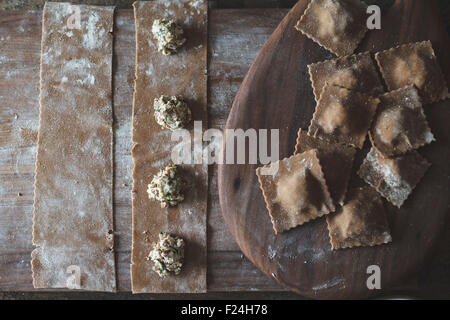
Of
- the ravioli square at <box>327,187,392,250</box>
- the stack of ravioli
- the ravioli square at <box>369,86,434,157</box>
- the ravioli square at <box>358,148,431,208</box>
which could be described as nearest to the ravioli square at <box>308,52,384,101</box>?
the stack of ravioli

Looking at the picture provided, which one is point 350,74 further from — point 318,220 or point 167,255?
point 167,255

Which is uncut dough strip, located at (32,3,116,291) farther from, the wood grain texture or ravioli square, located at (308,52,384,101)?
ravioli square, located at (308,52,384,101)

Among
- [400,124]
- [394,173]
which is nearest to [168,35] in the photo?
[400,124]

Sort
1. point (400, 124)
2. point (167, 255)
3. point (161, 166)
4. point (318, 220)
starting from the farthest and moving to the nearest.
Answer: point (161, 166)
point (167, 255)
point (318, 220)
point (400, 124)

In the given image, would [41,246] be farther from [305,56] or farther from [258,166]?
[305,56]

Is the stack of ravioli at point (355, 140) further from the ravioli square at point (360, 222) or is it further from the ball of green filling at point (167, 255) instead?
the ball of green filling at point (167, 255)

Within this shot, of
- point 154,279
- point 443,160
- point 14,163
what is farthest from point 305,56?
point 14,163
